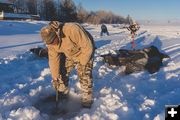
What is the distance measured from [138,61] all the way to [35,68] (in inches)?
119

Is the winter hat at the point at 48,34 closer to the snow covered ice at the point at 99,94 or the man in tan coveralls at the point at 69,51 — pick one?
the man in tan coveralls at the point at 69,51

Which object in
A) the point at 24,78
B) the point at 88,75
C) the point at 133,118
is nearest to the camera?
the point at 133,118

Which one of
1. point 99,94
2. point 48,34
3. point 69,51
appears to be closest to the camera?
point 48,34

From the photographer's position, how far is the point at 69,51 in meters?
5.85

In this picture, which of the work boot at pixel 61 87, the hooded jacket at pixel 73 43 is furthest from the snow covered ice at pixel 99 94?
the hooded jacket at pixel 73 43

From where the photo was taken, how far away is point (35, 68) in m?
10.3

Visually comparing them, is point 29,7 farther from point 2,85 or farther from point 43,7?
point 2,85

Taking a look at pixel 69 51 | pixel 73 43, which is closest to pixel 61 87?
pixel 69 51

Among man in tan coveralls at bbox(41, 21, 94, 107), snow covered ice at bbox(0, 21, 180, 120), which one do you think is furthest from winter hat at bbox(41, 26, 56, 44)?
snow covered ice at bbox(0, 21, 180, 120)

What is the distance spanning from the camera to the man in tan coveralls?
5387mm

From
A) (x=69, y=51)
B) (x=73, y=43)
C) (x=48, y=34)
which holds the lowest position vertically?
(x=69, y=51)

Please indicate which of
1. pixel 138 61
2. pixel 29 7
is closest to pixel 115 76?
pixel 138 61

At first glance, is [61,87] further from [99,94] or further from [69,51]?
[69,51]

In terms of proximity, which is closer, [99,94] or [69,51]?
[69,51]
